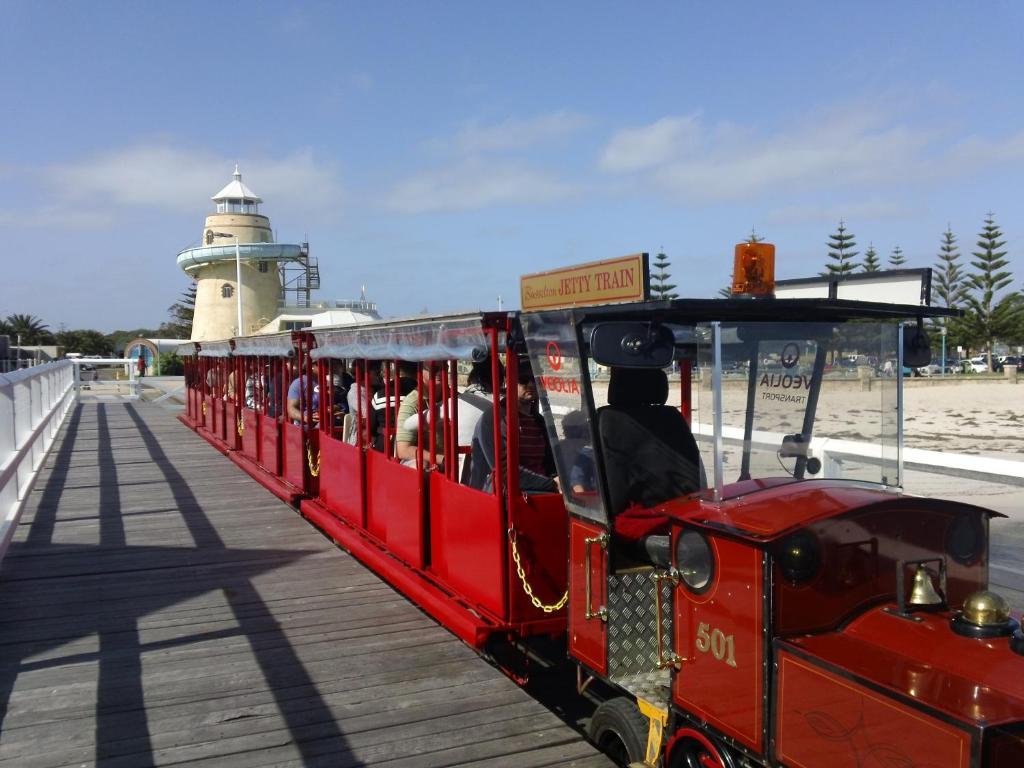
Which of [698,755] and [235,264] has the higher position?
[235,264]

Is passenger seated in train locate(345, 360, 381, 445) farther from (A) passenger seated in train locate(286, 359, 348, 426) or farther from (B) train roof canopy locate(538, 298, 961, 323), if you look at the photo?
(B) train roof canopy locate(538, 298, 961, 323)

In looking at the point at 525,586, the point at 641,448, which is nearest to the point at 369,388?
the point at 525,586

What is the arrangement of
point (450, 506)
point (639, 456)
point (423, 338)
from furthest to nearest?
1. point (423, 338)
2. point (450, 506)
3. point (639, 456)

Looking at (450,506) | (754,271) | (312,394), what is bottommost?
(450,506)

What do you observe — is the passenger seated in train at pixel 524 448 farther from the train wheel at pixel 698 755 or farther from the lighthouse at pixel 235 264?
the lighthouse at pixel 235 264

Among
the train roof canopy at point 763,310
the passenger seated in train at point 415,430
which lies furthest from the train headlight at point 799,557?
the passenger seated in train at point 415,430

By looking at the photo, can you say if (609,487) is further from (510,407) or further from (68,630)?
(68,630)

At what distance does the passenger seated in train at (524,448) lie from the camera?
5.13 m

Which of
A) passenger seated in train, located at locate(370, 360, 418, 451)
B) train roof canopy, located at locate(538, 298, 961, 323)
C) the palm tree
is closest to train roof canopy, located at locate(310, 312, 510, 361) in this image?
passenger seated in train, located at locate(370, 360, 418, 451)

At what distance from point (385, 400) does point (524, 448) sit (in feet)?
7.35

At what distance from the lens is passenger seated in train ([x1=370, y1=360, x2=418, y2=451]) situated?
22.5 ft

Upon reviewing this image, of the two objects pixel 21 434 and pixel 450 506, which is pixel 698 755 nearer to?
pixel 450 506

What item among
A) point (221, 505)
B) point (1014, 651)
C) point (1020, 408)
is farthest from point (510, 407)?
point (1020, 408)

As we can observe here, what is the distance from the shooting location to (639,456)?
410 cm
